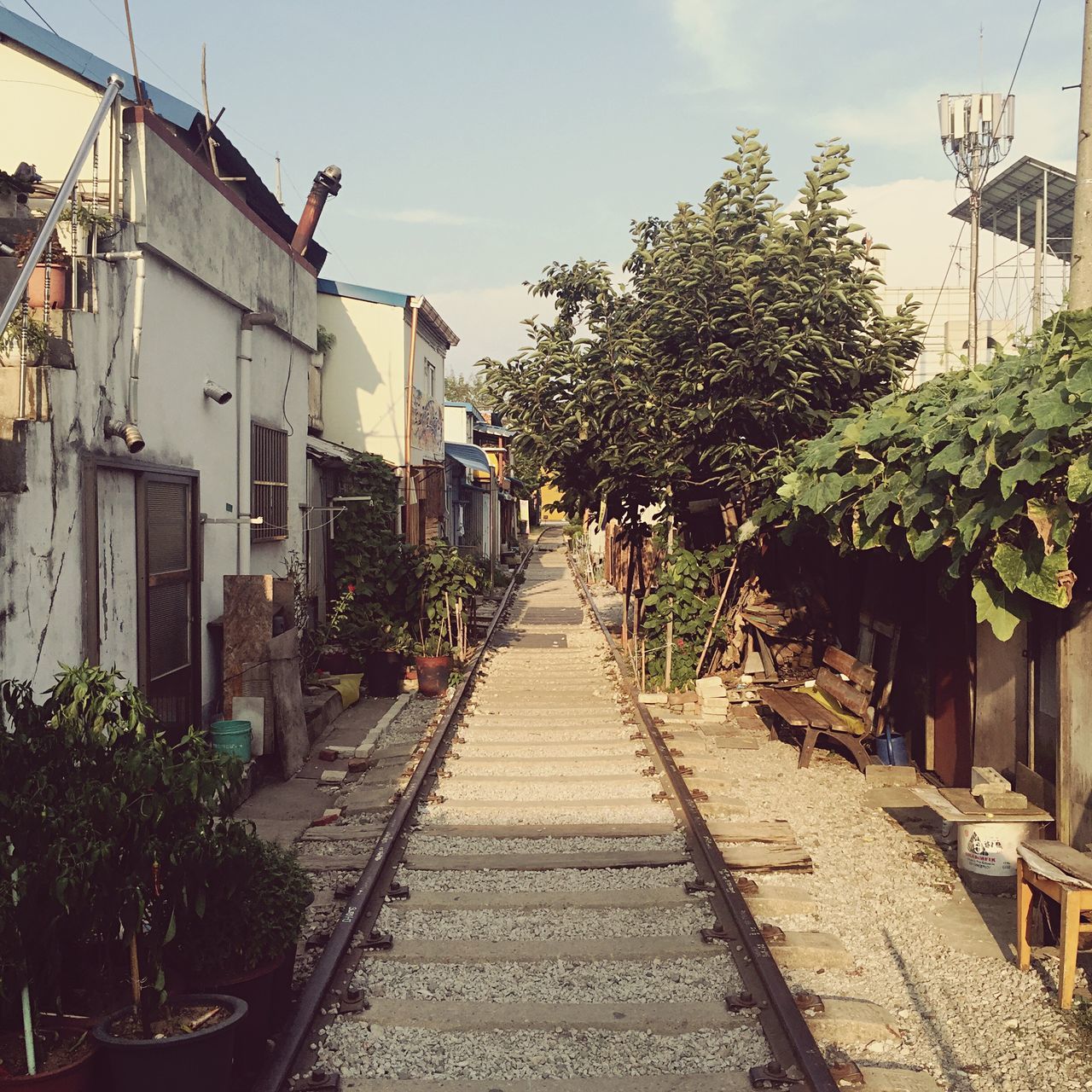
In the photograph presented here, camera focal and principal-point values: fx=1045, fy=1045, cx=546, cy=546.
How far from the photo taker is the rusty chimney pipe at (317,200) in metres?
16.6

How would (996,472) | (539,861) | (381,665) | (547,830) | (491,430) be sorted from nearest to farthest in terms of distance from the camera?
(996,472), (539,861), (547,830), (381,665), (491,430)

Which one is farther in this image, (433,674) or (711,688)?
(433,674)

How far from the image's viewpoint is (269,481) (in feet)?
40.1

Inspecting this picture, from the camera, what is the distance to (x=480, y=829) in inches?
311

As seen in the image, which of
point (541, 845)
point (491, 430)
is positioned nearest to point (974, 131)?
point (541, 845)

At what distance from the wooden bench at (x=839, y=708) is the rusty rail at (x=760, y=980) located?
6.52 feet

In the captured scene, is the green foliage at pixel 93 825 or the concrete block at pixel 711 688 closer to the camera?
the green foliage at pixel 93 825

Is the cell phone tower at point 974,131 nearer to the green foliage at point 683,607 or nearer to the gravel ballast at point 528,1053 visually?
the green foliage at point 683,607

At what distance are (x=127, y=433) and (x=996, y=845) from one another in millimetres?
6484

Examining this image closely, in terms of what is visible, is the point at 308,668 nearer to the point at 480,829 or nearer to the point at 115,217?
the point at 480,829

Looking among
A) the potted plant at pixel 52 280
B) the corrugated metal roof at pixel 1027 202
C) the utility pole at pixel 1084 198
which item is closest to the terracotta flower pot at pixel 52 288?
the potted plant at pixel 52 280

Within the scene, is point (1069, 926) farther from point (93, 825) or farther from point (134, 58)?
point (134, 58)

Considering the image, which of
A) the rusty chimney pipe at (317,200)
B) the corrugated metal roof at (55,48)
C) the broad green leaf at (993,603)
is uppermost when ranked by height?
the rusty chimney pipe at (317,200)

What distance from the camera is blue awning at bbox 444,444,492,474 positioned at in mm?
28944
